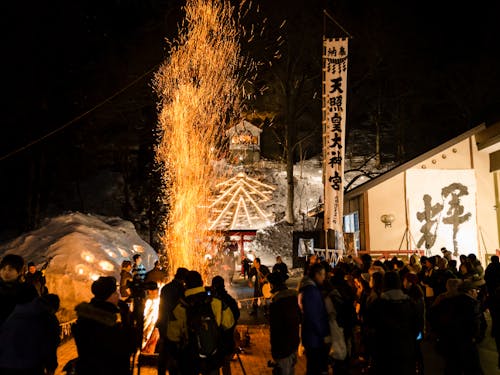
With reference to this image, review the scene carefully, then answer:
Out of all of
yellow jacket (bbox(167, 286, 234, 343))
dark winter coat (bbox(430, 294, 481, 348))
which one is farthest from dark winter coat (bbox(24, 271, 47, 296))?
dark winter coat (bbox(430, 294, 481, 348))

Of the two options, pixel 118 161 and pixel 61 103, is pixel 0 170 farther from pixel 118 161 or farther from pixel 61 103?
pixel 118 161

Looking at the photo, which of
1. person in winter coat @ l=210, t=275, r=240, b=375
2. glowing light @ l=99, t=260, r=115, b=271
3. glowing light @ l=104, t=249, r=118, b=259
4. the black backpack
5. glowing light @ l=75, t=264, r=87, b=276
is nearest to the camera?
the black backpack

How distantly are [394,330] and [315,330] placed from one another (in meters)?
1.03

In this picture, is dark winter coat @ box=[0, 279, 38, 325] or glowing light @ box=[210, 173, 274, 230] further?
glowing light @ box=[210, 173, 274, 230]

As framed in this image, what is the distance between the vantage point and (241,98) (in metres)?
43.6

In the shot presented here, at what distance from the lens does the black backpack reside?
474 cm

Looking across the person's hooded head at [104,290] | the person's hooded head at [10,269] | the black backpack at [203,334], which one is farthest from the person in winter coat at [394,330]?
the person's hooded head at [10,269]

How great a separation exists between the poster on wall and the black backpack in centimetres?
1250

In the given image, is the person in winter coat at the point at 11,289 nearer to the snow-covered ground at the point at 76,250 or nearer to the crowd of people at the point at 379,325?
the crowd of people at the point at 379,325

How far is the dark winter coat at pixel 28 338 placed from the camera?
404 centimetres

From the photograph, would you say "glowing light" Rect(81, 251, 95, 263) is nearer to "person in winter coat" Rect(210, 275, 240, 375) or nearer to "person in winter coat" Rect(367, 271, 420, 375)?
"person in winter coat" Rect(210, 275, 240, 375)

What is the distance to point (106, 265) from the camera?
14711 mm

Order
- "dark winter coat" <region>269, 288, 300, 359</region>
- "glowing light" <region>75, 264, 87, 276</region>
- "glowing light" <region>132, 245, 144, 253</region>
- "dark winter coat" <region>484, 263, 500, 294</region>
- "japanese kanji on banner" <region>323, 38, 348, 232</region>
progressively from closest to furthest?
"dark winter coat" <region>269, 288, 300, 359</region>, "dark winter coat" <region>484, 263, 500, 294</region>, "japanese kanji on banner" <region>323, 38, 348, 232</region>, "glowing light" <region>75, 264, 87, 276</region>, "glowing light" <region>132, 245, 144, 253</region>

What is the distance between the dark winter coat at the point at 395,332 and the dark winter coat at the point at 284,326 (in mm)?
993
